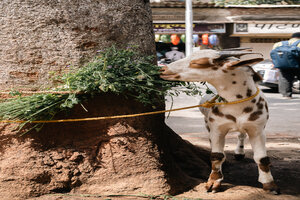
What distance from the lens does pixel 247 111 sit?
363 cm

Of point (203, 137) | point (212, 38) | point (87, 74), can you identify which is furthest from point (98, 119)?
point (212, 38)

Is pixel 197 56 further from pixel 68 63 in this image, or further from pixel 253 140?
pixel 68 63

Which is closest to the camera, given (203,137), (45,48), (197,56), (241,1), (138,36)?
(197,56)

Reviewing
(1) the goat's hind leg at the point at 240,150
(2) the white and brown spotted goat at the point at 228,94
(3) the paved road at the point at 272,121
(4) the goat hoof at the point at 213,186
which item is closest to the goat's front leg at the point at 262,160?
(2) the white and brown spotted goat at the point at 228,94

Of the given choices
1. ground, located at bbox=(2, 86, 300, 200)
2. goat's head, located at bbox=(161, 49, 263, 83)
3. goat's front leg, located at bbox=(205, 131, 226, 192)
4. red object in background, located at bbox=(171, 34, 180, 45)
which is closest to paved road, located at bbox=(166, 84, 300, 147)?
ground, located at bbox=(2, 86, 300, 200)

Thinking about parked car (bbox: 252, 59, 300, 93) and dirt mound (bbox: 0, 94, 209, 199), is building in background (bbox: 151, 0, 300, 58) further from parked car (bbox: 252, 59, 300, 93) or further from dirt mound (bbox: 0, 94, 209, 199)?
dirt mound (bbox: 0, 94, 209, 199)

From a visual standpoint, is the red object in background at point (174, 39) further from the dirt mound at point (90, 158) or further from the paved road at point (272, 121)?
the dirt mound at point (90, 158)

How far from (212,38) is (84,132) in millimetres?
19452

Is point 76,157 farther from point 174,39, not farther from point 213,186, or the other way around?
point 174,39

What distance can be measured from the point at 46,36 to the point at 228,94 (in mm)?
1832

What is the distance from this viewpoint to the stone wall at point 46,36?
147 inches

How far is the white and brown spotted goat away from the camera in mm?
3508

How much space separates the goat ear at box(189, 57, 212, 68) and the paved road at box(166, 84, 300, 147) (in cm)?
331

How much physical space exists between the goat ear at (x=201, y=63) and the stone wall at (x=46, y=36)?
36.8 inches
